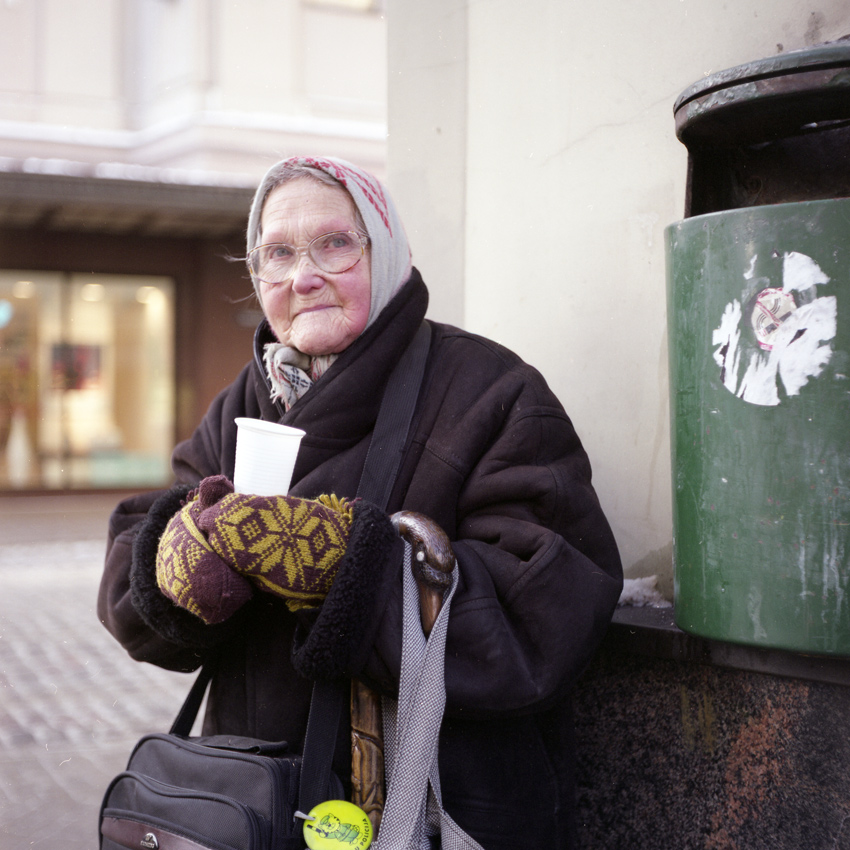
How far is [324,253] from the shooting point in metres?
2.06

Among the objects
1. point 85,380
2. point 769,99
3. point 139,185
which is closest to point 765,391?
point 769,99

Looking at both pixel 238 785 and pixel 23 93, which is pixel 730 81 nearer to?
Result: pixel 238 785

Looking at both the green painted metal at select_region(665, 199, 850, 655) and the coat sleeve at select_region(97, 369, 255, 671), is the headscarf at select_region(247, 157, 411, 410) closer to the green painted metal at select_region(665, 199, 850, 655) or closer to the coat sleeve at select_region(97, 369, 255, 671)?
the coat sleeve at select_region(97, 369, 255, 671)

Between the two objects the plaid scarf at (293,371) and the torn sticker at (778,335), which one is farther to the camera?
the plaid scarf at (293,371)

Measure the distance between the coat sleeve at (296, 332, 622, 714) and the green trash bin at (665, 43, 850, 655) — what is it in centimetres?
22

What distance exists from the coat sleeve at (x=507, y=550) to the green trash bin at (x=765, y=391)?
0.22 metres

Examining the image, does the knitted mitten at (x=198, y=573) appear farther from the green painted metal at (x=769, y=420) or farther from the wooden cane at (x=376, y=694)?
the green painted metal at (x=769, y=420)

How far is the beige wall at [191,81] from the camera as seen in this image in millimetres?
11602

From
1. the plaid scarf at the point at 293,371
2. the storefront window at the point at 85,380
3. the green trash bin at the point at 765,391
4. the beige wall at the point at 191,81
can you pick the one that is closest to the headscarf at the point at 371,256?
the plaid scarf at the point at 293,371

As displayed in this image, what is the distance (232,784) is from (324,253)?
110 cm

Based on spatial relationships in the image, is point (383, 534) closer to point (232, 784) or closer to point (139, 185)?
point (232, 784)

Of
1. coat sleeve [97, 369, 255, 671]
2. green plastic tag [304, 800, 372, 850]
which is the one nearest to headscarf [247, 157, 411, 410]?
coat sleeve [97, 369, 255, 671]

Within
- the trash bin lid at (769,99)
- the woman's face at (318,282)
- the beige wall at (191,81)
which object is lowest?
the woman's face at (318,282)

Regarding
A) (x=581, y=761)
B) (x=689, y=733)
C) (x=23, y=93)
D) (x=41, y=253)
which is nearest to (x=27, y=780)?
(x=581, y=761)
